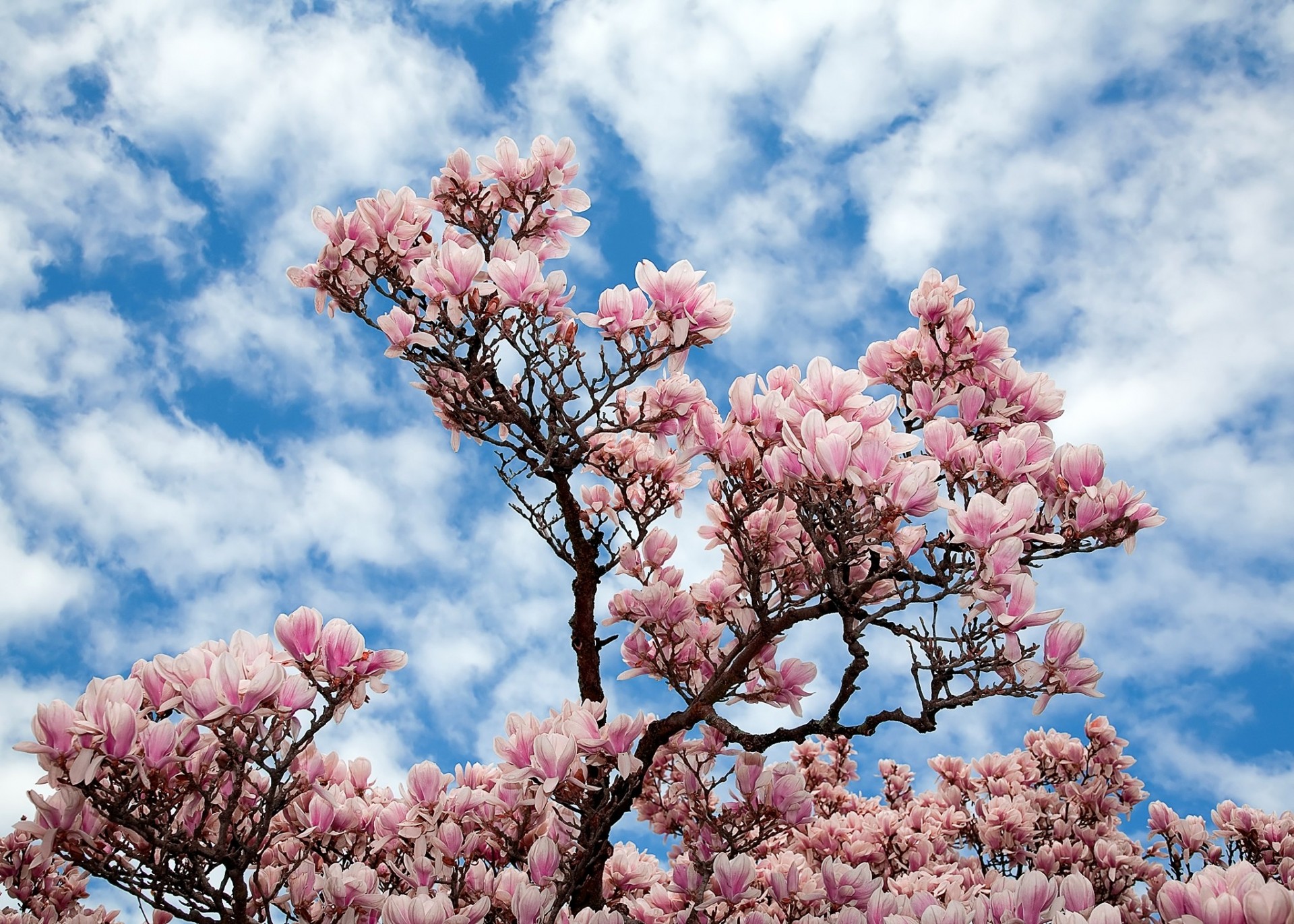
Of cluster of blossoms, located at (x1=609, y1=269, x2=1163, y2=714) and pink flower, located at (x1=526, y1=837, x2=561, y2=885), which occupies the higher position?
cluster of blossoms, located at (x1=609, y1=269, x2=1163, y2=714)

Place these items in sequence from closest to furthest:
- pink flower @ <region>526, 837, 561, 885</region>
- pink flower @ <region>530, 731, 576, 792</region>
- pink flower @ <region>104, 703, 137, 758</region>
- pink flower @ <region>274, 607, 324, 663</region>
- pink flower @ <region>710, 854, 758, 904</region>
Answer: pink flower @ <region>104, 703, 137, 758</region> < pink flower @ <region>274, 607, 324, 663</region> < pink flower @ <region>530, 731, 576, 792</region> < pink flower @ <region>526, 837, 561, 885</region> < pink flower @ <region>710, 854, 758, 904</region>

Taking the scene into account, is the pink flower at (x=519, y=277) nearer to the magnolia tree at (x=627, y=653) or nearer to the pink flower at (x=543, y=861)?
the magnolia tree at (x=627, y=653)

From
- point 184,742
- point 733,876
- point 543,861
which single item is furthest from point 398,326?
point 733,876

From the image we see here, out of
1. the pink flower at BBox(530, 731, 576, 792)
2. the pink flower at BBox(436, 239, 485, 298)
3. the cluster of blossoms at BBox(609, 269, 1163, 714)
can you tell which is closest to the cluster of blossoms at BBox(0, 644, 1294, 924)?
the pink flower at BBox(530, 731, 576, 792)

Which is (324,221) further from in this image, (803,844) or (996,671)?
(803,844)

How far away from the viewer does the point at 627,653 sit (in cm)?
439

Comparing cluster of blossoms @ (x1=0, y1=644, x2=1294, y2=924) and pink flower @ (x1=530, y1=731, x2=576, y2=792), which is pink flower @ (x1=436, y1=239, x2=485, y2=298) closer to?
cluster of blossoms @ (x1=0, y1=644, x2=1294, y2=924)

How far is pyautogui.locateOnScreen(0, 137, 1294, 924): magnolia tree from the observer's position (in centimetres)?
322

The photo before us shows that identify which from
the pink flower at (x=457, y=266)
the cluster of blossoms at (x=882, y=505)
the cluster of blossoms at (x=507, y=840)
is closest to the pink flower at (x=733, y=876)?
the cluster of blossoms at (x=507, y=840)

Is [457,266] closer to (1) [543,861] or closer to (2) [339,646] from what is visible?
(2) [339,646]

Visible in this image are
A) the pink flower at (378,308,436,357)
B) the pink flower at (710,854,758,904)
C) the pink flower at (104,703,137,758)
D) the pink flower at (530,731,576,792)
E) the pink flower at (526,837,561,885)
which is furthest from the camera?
the pink flower at (378,308,436,357)

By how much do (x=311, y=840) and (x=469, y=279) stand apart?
2.30 m

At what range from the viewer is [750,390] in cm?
383

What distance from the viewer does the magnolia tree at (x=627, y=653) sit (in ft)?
10.6
